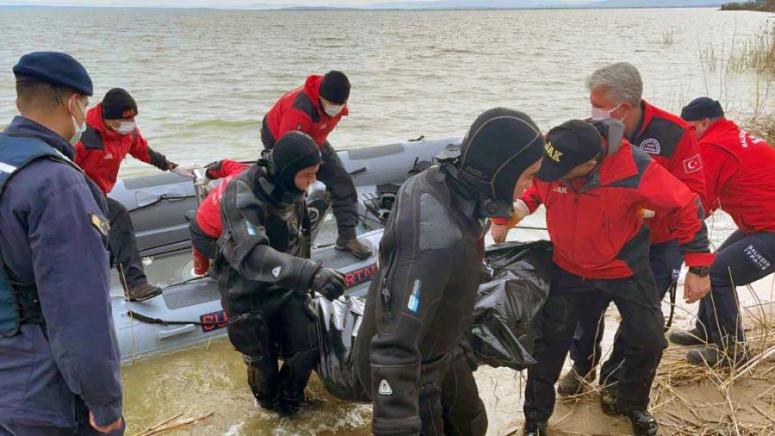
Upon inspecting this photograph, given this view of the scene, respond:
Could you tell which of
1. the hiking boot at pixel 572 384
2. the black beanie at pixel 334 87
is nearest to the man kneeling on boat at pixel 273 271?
the hiking boot at pixel 572 384

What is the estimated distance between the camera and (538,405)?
287 cm

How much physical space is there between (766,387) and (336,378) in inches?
83.4

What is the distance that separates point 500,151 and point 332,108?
292 cm

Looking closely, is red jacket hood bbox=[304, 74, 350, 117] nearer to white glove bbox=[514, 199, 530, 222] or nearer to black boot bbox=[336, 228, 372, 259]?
black boot bbox=[336, 228, 372, 259]

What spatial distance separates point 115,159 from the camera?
166 inches

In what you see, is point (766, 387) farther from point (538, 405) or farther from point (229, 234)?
point (229, 234)

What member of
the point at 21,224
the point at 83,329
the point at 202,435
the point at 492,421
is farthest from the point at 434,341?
the point at 202,435

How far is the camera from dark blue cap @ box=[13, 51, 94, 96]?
5.34 feet

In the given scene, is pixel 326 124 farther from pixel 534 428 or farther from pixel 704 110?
pixel 534 428

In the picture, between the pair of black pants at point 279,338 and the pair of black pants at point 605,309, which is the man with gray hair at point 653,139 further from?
the pair of black pants at point 279,338

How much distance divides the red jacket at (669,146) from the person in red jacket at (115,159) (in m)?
3.05

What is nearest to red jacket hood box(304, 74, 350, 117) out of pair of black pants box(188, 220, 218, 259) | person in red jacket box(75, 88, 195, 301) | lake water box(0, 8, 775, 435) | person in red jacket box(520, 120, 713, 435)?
person in red jacket box(75, 88, 195, 301)

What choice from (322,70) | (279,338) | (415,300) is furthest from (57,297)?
(322,70)

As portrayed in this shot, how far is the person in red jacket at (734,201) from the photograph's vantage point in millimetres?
3156
